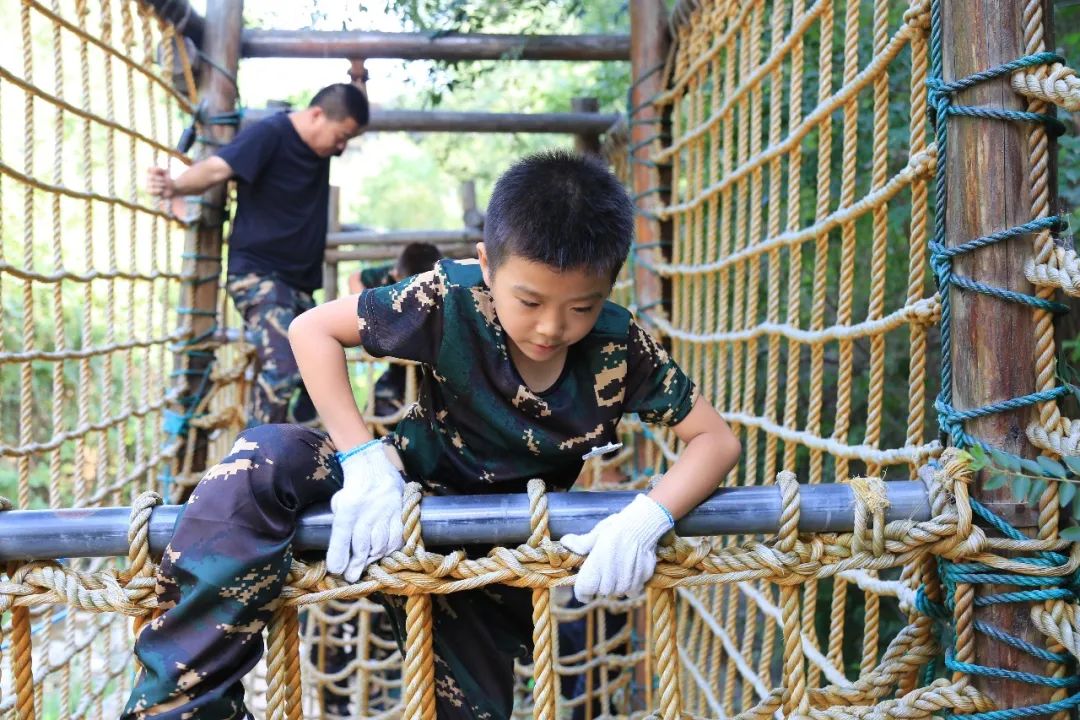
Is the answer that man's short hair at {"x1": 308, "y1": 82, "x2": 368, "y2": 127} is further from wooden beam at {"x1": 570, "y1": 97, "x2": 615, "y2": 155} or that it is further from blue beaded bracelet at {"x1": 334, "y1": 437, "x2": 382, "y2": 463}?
blue beaded bracelet at {"x1": 334, "y1": 437, "x2": 382, "y2": 463}

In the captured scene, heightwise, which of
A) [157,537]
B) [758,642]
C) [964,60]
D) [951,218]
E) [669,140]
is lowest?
[758,642]

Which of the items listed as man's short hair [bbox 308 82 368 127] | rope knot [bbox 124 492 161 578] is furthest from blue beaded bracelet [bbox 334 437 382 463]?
man's short hair [bbox 308 82 368 127]

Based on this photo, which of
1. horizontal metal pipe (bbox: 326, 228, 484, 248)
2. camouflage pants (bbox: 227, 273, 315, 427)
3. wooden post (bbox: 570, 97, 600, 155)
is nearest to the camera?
camouflage pants (bbox: 227, 273, 315, 427)

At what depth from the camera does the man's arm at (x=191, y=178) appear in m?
2.66

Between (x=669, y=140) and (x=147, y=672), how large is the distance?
2320mm

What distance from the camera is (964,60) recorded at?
1.04m

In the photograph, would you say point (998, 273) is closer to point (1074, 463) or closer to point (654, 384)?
point (1074, 463)

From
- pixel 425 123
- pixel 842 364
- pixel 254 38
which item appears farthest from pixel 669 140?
pixel 842 364

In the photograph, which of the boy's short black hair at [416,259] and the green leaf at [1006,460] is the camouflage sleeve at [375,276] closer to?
the boy's short black hair at [416,259]

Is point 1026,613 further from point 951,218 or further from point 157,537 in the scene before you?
point 157,537

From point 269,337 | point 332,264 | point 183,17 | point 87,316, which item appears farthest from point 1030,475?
point 332,264

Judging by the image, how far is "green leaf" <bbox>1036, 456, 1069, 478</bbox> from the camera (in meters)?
0.95

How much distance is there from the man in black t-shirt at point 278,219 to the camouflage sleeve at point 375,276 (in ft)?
1.43

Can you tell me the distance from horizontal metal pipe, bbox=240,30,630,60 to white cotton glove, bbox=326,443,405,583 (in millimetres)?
2308
